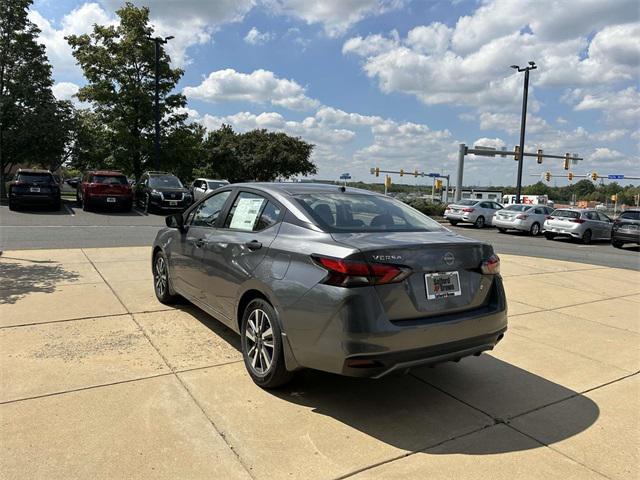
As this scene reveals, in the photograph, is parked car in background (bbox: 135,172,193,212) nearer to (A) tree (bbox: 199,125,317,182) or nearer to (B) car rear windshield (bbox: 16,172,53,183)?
(B) car rear windshield (bbox: 16,172,53,183)

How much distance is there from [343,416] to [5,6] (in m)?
29.4

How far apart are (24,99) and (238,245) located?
26.0m

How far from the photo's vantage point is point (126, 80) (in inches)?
1123

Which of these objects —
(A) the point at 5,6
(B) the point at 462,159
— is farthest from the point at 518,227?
(A) the point at 5,6

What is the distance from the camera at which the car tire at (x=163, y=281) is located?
5850mm

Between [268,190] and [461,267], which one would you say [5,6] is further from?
[461,267]

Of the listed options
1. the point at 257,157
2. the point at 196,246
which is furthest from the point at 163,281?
the point at 257,157

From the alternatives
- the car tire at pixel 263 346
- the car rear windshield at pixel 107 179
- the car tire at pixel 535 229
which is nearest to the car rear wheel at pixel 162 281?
the car tire at pixel 263 346

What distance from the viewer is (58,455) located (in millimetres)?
2863

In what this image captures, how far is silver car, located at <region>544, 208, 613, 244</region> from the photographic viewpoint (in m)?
20.6

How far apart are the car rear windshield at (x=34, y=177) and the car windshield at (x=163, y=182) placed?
402 cm

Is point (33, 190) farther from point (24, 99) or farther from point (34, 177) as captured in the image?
point (24, 99)

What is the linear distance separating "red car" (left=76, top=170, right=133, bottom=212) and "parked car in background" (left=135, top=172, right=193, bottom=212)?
0.90 meters

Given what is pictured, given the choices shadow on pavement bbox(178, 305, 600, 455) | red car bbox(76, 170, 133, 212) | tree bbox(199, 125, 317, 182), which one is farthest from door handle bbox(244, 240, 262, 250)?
tree bbox(199, 125, 317, 182)
